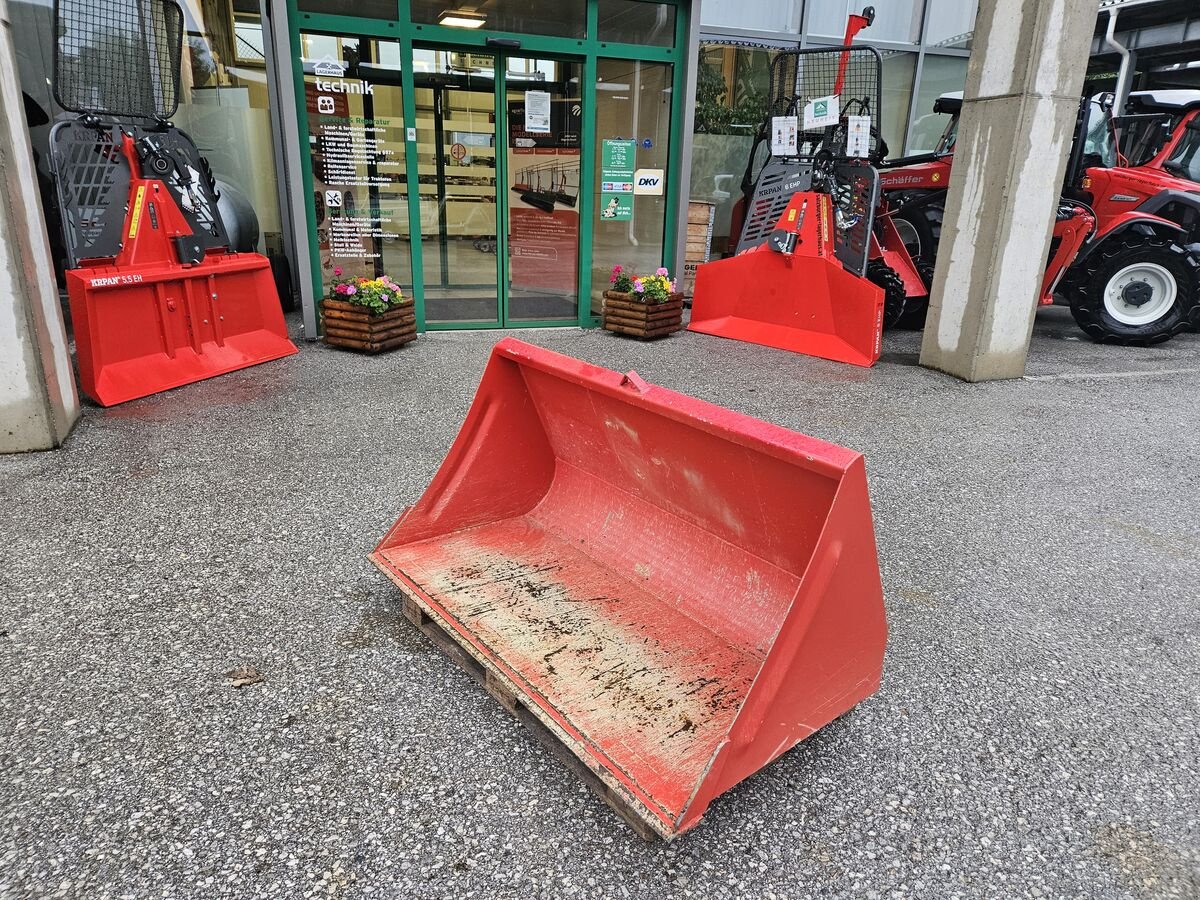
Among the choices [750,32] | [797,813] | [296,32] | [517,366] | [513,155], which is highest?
[750,32]

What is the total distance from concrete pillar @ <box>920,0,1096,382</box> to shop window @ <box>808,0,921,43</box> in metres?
4.92

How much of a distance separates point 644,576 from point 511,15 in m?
6.54

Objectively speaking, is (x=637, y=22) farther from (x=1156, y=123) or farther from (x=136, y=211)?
(x=1156, y=123)

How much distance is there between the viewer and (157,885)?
70.8 inches

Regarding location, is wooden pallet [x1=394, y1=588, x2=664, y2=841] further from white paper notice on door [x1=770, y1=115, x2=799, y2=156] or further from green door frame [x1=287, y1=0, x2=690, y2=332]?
white paper notice on door [x1=770, y1=115, x2=799, y2=156]

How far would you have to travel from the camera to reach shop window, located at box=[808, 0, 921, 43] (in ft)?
34.3

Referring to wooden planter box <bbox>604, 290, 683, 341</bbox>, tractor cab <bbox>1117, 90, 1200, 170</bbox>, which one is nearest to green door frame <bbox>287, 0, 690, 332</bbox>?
wooden planter box <bbox>604, 290, 683, 341</bbox>

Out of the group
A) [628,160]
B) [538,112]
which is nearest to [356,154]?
[538,112]

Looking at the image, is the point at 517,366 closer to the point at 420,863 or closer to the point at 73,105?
the point at 420,863

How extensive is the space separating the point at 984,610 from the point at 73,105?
21.2ft

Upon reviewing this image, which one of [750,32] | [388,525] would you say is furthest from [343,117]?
[750,32]

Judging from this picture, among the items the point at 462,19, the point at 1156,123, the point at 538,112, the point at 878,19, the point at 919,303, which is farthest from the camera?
the point at 878,19

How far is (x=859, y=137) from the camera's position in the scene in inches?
283

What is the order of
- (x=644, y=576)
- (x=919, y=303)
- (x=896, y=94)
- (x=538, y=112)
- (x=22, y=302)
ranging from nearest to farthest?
1. (x=644, y=576)
2. (x=22, y=302)
3. (x=538, y=112)
4. (x=919, y=303)
5. (x=896, y=94)
